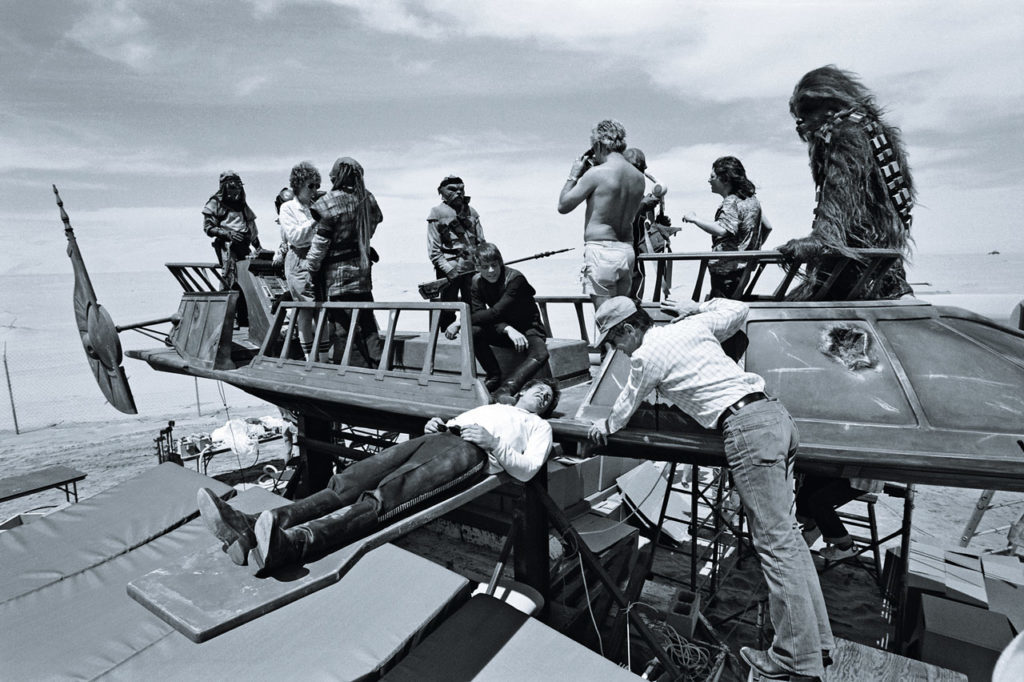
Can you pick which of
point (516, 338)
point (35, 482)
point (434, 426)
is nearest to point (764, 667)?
point (434, 426)

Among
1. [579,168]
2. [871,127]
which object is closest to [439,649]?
[579,168]

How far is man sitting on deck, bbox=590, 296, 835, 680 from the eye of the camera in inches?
119

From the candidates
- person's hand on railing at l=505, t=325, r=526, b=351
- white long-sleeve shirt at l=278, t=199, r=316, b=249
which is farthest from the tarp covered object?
white long-sleeve shirt at l=278, t=199, r=316, b=249

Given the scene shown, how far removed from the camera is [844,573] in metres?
6.57

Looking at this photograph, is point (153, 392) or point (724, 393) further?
point (153, 392)

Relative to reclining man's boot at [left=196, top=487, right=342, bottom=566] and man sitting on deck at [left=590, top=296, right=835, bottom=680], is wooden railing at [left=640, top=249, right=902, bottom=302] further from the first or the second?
reclining man's boot at [left=196, top=487, right=342, bottom=566]

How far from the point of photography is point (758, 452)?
3084 millimetres

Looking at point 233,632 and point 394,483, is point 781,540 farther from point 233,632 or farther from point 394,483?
point 233,632

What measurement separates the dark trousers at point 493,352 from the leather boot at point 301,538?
2.35 metres

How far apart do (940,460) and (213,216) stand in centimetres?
839

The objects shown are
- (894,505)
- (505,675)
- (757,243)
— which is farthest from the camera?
(894,505)

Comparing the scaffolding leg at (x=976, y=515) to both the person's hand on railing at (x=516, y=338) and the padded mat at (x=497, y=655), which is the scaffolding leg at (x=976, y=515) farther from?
the padded mat at (x=497, y=655)

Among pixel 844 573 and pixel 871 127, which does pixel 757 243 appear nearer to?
pixel 871 127

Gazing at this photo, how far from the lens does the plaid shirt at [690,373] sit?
10.7 ft
